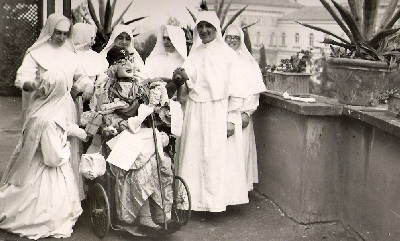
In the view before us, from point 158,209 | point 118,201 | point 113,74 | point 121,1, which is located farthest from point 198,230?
point 121,1

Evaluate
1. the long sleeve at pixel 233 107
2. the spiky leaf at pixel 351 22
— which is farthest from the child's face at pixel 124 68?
the spiky leaf at pixel 351 22

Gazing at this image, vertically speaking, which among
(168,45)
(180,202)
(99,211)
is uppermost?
(168,45)

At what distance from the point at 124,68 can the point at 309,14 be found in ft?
13.4

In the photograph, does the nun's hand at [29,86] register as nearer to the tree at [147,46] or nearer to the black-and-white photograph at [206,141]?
the black-and-white photograph at [206,141]

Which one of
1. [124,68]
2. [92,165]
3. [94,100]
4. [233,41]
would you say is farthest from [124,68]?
[233,41]

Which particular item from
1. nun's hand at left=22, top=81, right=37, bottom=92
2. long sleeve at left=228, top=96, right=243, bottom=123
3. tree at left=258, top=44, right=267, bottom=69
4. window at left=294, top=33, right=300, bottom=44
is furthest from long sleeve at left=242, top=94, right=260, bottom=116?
tree at left=258, top=44, right=267, bottom=69

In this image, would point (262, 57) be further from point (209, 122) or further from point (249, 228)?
point (249, 228)

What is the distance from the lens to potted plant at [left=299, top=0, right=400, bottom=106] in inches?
198

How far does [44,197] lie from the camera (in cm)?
504

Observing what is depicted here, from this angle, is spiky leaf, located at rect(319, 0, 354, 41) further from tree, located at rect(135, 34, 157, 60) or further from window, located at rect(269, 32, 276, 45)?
tree, located at rect(135, 34, 157, 60)

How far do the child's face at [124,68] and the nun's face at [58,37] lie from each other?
88 cm

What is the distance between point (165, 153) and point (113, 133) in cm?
56

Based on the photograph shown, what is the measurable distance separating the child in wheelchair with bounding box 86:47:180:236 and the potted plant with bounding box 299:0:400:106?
1.67 metres

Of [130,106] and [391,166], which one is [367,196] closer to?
[391,166]
